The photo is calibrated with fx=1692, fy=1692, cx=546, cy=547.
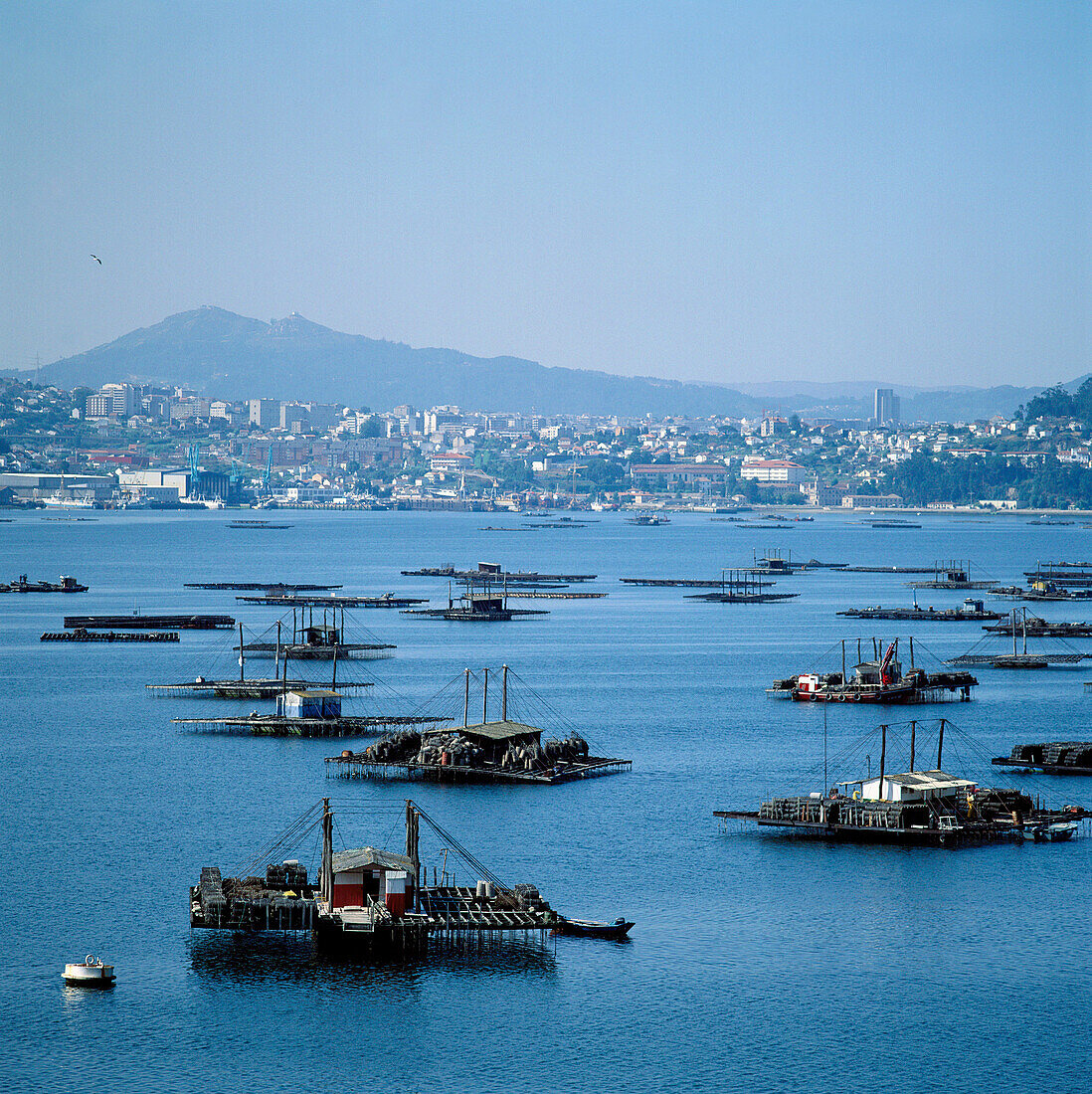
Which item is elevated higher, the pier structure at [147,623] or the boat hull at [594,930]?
the boat hull at [594,930]

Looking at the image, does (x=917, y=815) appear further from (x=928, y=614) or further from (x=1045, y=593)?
(x=1045, y=593)

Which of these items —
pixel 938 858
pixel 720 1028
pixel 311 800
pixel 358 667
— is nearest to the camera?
pixel 720 1028

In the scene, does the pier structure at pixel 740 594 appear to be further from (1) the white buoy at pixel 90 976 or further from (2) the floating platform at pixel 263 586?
(1) the white buoy at pixel 90 976

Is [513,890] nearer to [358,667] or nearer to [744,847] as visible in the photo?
[744,847]

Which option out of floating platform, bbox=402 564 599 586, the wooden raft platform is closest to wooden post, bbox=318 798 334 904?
the wooden raft platform

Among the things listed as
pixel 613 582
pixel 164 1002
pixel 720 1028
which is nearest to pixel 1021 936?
pixel 720 1028

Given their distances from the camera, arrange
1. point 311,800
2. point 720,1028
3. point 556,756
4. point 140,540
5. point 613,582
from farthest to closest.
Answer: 1. point 140,540
2. point 613,582
3. point 556,756
4. point 311,800
5. point 720,1028

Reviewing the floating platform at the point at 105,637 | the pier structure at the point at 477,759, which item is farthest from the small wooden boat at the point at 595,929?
the floating platform at the point at 105,637
